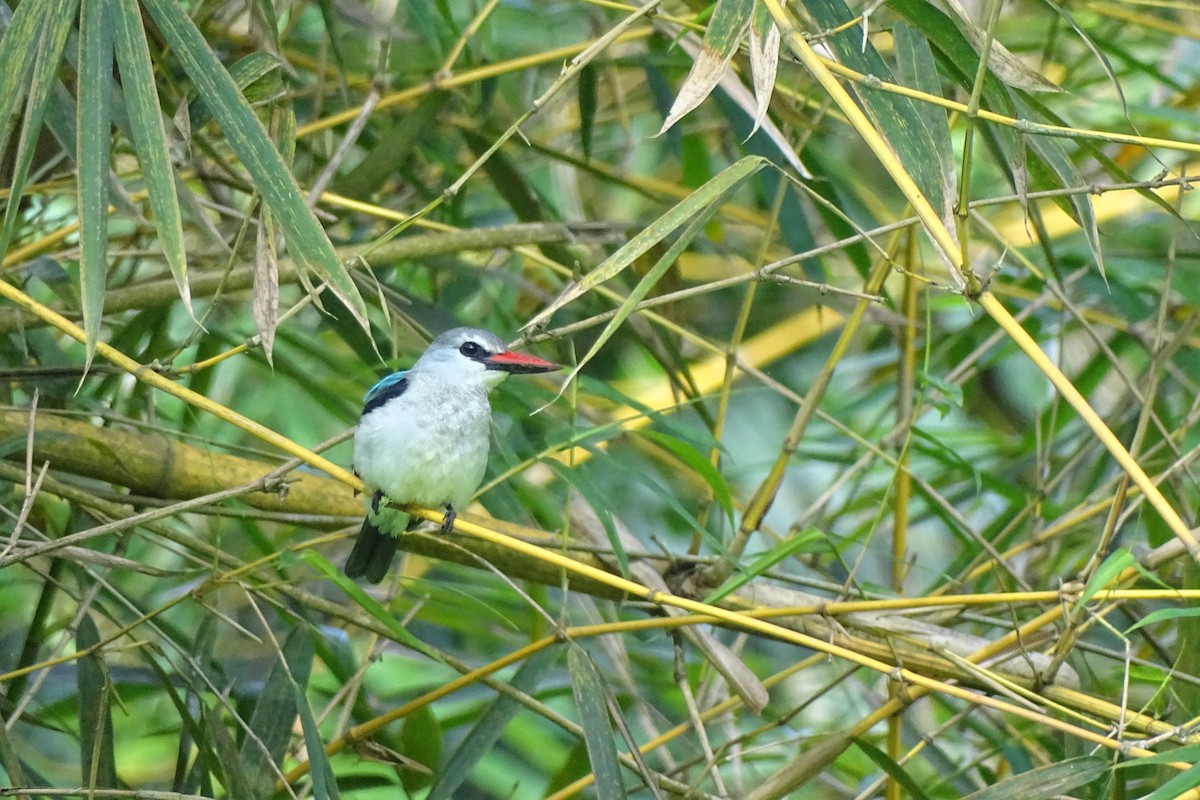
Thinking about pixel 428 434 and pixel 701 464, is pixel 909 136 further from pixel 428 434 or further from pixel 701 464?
pixel 428 434

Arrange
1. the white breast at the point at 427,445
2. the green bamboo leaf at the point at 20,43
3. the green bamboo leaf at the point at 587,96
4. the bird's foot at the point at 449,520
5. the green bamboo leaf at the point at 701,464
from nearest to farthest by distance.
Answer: the green bamboo leaf at the point at 20,43, the bird's foot at the point at 449,520, the green bamboo leaf at the point at 701,464, the white breast at the point at 427,445, the green bamboo leaf at the point at 587,96

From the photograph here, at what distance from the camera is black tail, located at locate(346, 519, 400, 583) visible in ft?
8.21

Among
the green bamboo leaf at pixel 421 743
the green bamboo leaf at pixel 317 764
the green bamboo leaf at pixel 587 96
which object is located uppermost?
the green bamboo leaf at pixel 587 96

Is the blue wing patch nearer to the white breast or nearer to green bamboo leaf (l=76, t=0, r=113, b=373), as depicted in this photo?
the white breast

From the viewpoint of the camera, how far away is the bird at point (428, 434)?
7.80 feet

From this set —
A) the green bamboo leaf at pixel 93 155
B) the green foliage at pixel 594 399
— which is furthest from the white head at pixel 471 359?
the green bamboo leaf at pixel 93 155

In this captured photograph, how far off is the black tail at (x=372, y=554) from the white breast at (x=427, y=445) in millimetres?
134

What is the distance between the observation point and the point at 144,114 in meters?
1.60

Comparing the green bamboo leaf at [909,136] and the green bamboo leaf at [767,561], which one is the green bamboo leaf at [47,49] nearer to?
the green bamboo leaf at [909,136]

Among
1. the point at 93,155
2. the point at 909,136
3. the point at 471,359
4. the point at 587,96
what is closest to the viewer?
the point at 93,155

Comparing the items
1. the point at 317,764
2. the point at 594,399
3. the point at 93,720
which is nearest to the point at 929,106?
the point at 317,764

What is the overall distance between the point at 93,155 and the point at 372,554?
1.16m

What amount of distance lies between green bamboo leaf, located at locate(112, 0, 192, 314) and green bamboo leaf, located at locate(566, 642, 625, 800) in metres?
0.89

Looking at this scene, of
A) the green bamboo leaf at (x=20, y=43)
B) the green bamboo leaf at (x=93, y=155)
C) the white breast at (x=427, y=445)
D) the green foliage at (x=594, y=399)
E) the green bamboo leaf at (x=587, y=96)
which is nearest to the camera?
the green bamboo leaf at (x=93, y=155)
